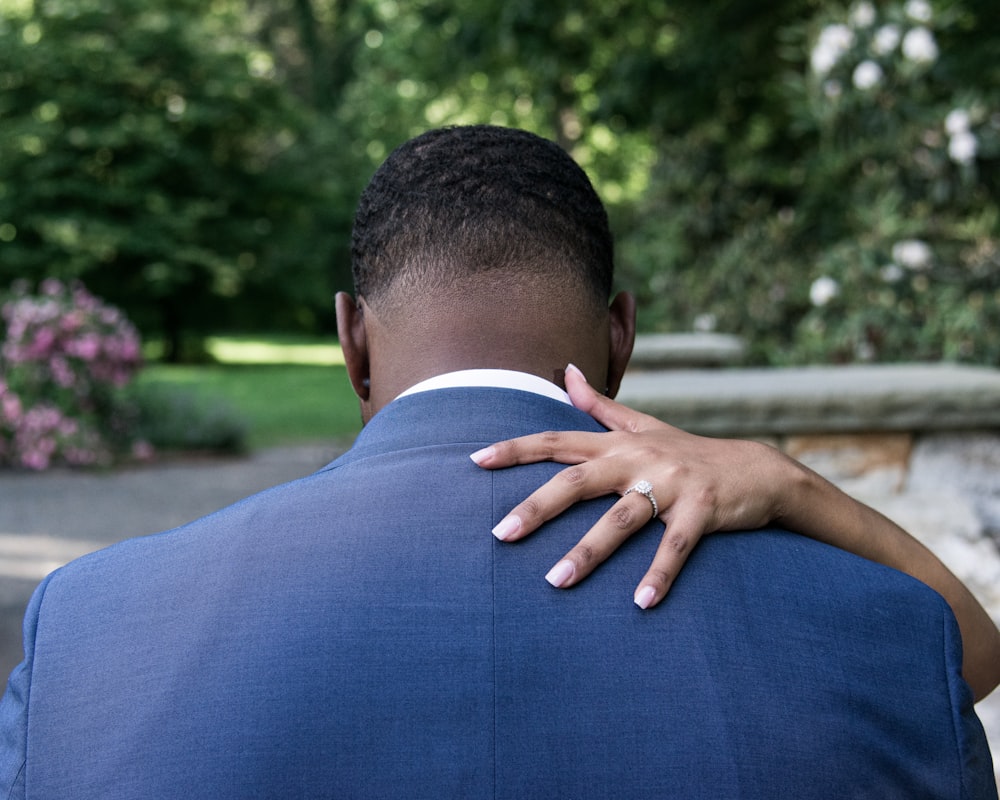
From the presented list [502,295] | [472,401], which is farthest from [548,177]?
[472,401]

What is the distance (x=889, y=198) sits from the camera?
691cm

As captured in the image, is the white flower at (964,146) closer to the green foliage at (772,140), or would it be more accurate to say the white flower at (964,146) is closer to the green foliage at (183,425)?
the green foliage at (772,140)

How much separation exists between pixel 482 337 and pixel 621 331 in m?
0.41

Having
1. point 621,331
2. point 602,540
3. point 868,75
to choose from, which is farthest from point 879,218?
point 602,540

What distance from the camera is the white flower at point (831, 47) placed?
7047 mm

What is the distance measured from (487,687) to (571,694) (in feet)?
0.29

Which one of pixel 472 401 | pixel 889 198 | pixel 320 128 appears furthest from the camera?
pixel 320 128

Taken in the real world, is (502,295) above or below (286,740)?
above

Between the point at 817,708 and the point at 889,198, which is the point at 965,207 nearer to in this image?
the point at 889,198

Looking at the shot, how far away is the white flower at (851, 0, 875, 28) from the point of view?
23.4ft

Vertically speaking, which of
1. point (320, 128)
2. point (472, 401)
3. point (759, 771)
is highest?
point (472, 401)

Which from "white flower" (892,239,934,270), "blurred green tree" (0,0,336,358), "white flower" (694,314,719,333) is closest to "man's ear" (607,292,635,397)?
"white flower" (892,239,934,270)

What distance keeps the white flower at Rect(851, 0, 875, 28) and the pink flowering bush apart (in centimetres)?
680

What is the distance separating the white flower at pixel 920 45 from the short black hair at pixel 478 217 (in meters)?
6.28
